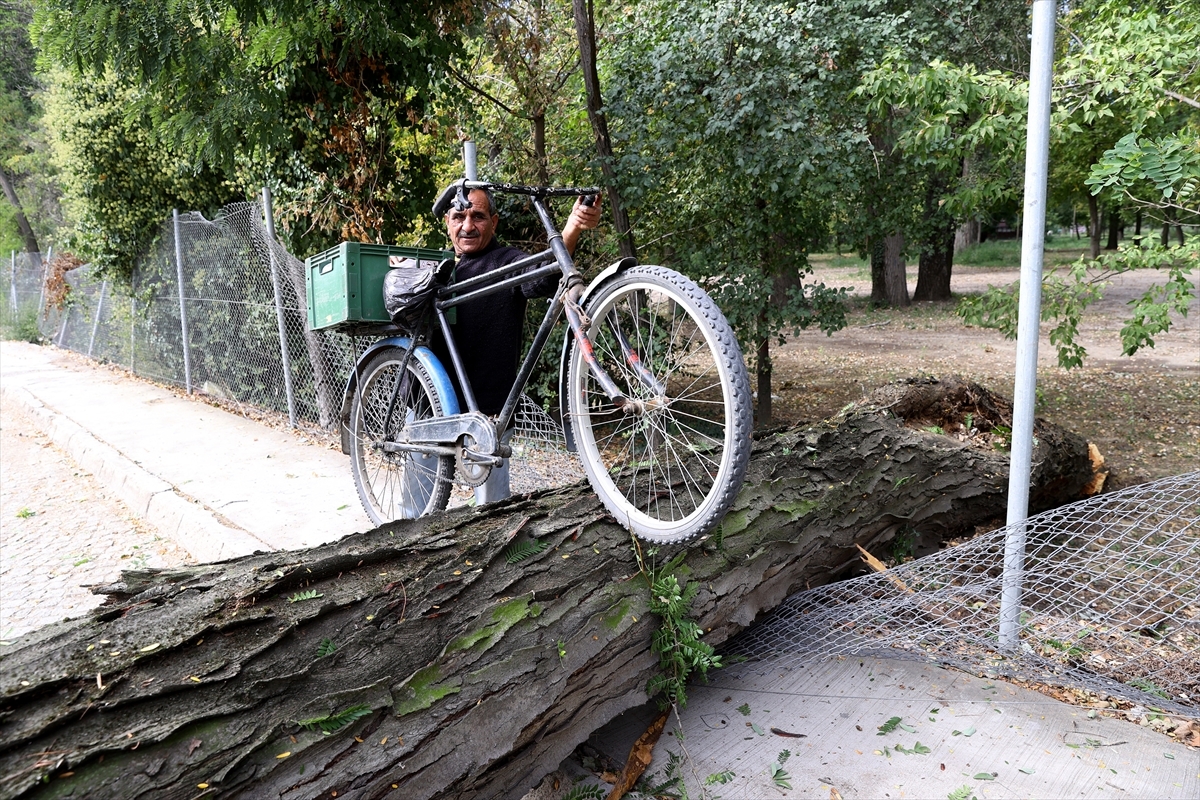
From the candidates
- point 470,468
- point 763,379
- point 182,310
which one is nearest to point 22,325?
point 182,310

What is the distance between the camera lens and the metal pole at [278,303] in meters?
6.46

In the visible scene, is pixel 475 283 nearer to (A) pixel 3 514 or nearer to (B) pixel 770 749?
(B) pixel 770 749

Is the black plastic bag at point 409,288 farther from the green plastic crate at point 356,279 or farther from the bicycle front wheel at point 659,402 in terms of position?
the bicycle front wheel at point 659,402

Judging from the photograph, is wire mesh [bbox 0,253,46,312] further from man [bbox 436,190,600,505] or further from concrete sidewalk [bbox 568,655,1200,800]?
concrete sidewalk [bbox 568,655,1200,800]

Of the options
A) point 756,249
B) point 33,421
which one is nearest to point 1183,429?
point 756,249

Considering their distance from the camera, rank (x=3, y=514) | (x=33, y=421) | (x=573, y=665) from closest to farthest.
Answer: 1. (x=573, y=665)
2. (x=3, y=514)
3. (x=33, y=421)

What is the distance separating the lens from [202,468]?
5781 millimetres

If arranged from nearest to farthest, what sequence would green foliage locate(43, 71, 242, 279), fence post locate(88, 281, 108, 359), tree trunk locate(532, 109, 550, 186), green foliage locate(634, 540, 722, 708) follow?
1. green foliage locate(634, 540, 722, 708)
2. tree trunk locate(532, 109, 550, 186)
3. green foliage locate(43, 71, 242, 279)
4. fence post locate(88, 281, 108, 359)

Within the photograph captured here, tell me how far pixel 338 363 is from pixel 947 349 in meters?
8.72

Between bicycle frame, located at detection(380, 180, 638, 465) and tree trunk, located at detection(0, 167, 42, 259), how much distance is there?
86.4 feet

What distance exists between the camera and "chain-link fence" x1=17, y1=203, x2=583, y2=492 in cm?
633

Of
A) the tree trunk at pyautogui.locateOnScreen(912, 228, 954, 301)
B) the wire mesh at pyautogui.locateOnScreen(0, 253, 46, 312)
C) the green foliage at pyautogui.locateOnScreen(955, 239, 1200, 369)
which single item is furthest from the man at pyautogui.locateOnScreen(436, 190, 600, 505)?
the wire mesh at pyautogui.locateOnScreen(0, 253, 46, 312)

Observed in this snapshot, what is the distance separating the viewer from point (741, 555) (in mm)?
2844

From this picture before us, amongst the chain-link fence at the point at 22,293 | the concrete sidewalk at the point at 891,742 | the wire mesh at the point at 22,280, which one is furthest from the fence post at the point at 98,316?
the concrete sidewalk at the point at 891,742
